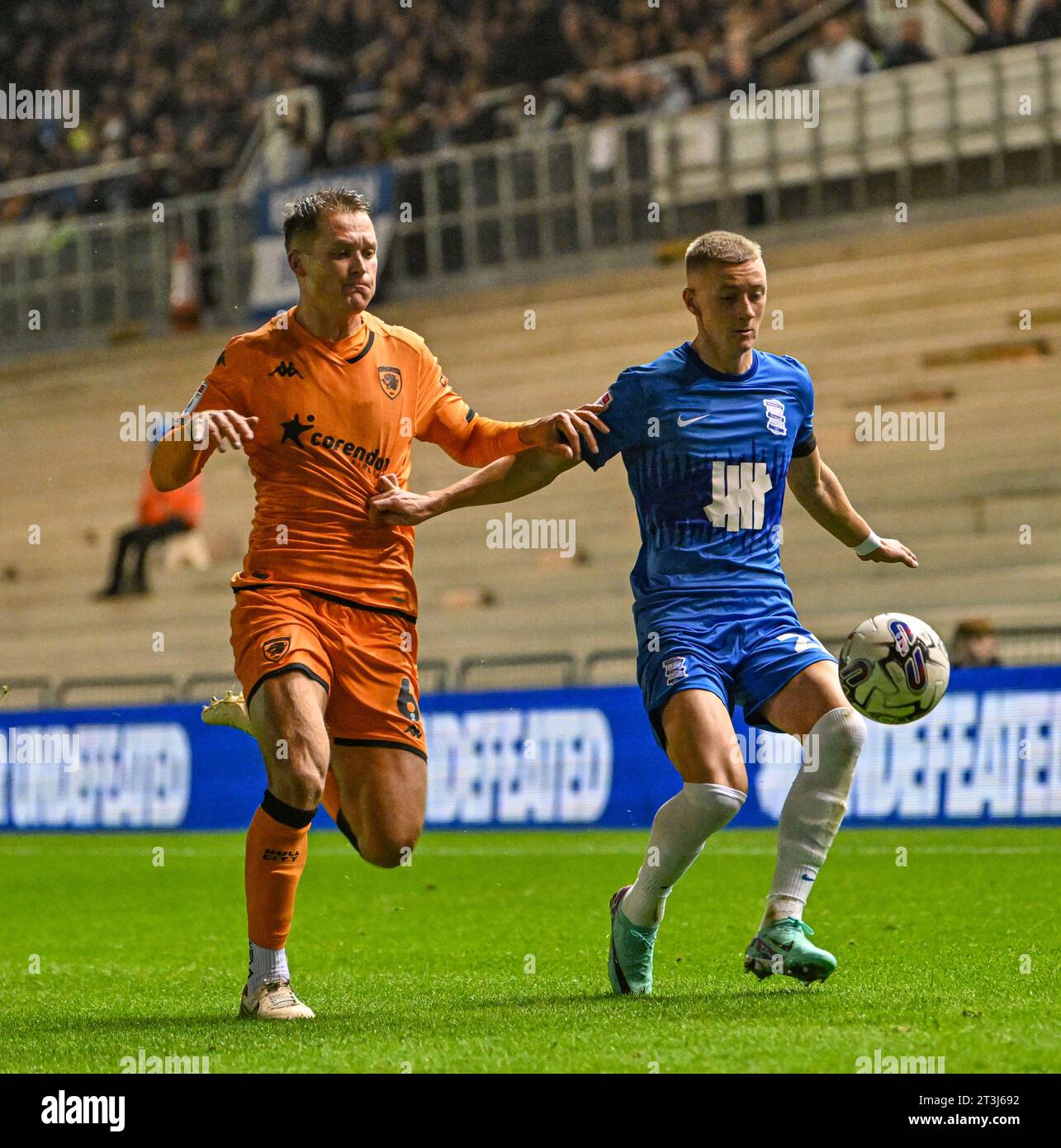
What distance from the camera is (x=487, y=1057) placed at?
4.48m

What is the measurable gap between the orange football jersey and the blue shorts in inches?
32.7

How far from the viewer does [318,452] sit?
18.6ft

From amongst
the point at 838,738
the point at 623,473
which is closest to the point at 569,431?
the point at 838,738

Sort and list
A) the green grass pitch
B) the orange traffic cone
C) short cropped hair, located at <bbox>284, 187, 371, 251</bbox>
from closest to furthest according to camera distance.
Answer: the green grass pitch < short cropped hair, located at <bbox>284, 187, 371, 251</bbox> < the orange traffic cone

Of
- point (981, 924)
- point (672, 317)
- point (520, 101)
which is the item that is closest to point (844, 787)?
point (981, 924)

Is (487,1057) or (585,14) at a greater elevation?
(585,14)

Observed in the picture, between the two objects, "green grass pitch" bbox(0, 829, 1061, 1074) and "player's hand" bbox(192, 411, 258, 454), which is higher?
"player's hand" bbox(192, 411, 258, 454)

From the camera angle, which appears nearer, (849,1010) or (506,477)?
(849,1010)

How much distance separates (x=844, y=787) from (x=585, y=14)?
1650 centimetres

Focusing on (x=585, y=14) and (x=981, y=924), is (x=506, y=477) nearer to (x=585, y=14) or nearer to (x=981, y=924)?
(x=981, y=924)

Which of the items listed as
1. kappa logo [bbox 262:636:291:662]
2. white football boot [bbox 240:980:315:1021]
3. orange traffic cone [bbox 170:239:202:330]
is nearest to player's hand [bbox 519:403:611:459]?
kappa logo [bbox 262:636:291:662]

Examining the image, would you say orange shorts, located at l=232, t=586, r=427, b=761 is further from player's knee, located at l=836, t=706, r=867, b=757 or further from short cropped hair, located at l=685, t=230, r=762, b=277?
short cropped hair, located at l=685, t=230, r=762, b=277

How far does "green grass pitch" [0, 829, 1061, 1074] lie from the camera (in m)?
4.59

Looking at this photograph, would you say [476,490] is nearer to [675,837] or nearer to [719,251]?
[719,251]
